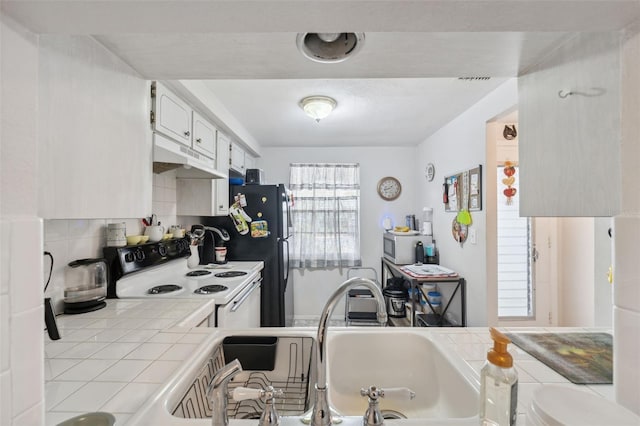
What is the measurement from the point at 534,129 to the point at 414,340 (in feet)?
2.68

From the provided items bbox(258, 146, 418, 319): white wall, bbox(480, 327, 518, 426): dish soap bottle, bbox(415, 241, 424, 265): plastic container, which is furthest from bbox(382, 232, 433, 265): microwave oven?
bbox(480, 327, 518, 426): dish soap bottle

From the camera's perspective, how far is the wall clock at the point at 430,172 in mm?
3271

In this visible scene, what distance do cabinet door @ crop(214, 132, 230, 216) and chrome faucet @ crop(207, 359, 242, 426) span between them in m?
2.15

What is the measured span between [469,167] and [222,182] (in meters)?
2.26

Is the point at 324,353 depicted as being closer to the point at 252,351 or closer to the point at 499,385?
the point at 499,385

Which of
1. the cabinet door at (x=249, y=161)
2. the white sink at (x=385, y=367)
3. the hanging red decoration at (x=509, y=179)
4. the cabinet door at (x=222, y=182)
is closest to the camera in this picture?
the white sink at (x=385, y=367)

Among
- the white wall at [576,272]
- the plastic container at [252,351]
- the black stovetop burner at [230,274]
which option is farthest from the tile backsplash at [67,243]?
the white wall at [576,272]

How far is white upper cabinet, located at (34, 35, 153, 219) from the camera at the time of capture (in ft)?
2.33

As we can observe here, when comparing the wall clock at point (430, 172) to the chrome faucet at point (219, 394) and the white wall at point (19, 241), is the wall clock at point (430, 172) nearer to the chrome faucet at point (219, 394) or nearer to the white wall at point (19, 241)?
the chrome faucet at point (219, 394)

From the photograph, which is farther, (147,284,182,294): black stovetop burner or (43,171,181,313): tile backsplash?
(147,284,182,294): black stovetop burner

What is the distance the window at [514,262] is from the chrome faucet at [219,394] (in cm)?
341

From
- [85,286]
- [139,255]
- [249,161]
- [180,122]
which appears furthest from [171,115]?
[249,161]

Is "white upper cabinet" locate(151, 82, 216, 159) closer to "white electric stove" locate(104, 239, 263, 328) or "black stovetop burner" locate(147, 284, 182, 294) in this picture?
"white electric stove" locate(104, 239, 263, 328)

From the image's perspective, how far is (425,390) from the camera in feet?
3.36
